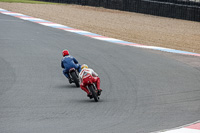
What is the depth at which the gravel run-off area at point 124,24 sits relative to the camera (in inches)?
846

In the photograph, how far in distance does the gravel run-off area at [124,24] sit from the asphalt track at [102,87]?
332 centimetres

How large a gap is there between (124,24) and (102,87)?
15.6 m

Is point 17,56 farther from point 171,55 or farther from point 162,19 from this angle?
point 162,19

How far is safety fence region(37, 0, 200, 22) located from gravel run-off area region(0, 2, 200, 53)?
571 mm

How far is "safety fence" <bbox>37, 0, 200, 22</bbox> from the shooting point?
29672mm

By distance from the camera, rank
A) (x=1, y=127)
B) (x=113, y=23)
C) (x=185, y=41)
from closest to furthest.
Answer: (x=1, y=127) → (x=185, y=41) → (x=113, y=23)

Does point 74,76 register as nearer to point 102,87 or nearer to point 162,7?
point 102,87

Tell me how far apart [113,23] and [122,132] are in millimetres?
19479

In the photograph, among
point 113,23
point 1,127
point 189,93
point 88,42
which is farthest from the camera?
point 113,23

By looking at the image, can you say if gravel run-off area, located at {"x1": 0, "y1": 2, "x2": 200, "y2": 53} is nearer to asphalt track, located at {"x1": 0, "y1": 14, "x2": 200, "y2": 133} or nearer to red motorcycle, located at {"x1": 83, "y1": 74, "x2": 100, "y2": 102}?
asphalt track, located at {"x1": 0, "y1": 14, "x2": 200, "y2": 133}

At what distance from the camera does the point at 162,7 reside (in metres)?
31.3

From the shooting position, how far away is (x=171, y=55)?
17500 millimetres

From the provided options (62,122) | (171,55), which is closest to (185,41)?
(171,55)

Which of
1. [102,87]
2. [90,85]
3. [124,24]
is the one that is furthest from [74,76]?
[124,24]
